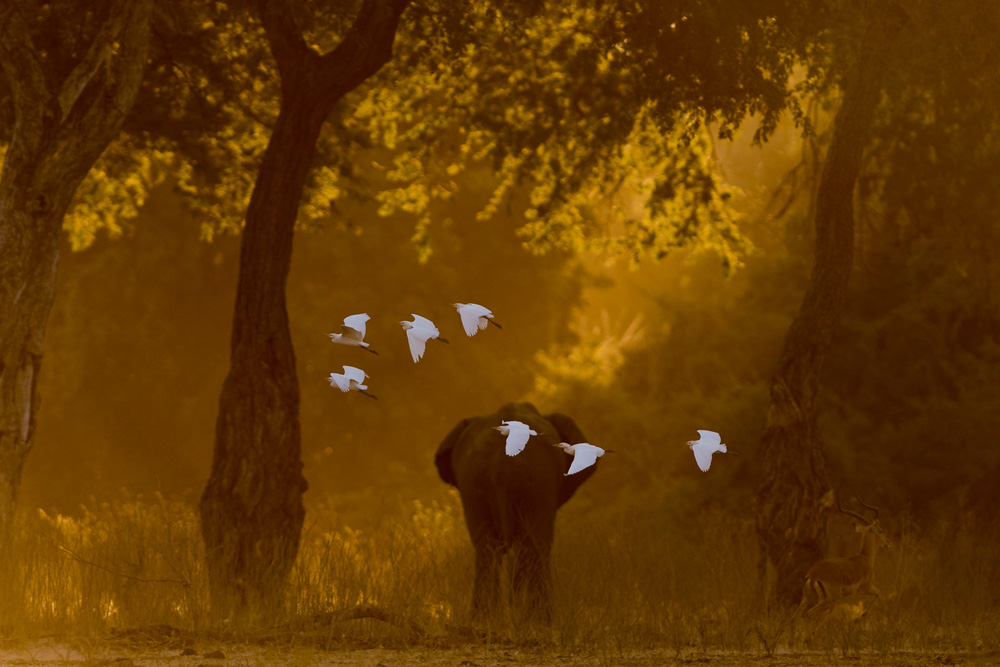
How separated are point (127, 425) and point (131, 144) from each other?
19600mm

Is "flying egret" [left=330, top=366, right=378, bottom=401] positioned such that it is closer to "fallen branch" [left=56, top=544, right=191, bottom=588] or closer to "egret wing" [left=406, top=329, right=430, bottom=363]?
"egret wing" [left=406, top=329, right=430, bottom=363]

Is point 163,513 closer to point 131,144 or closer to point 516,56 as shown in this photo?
point 131,144

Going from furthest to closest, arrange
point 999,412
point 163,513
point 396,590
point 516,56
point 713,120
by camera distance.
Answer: point 999,412 → point 516,56 → point 713,120 → point 163,513 → point 396,590

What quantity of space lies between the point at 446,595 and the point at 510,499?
1336 millimetres

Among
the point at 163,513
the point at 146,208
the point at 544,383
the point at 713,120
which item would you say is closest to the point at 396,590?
the point at 163,513

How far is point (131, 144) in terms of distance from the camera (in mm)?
15820

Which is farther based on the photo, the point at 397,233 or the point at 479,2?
the point at 397,233

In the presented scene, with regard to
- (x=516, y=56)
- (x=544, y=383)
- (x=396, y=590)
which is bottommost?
(x=396, y=590)

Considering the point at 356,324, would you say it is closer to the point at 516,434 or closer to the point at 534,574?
the point at 516,434

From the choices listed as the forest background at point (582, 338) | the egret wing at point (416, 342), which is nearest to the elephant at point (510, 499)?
the forest background at point (582, 338)

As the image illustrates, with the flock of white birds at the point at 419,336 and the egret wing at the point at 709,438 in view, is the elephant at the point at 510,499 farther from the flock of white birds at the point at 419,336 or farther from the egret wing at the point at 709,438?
the egret wing at the point at 709,438

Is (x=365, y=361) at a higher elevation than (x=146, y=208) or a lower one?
lower

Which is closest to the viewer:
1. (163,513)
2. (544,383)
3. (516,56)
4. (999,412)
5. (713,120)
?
(163,513)

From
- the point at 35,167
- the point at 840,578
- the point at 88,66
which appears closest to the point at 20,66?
the point at 88,66
